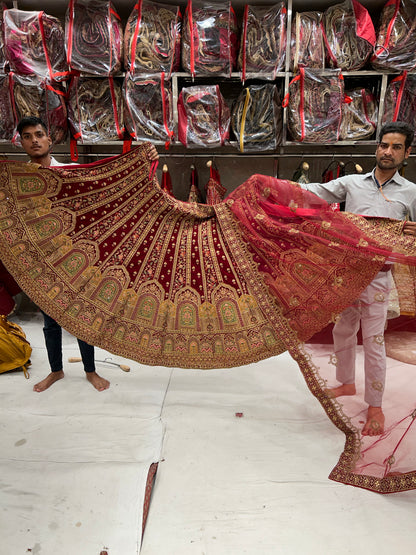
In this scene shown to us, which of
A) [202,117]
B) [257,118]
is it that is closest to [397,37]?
[257,118]

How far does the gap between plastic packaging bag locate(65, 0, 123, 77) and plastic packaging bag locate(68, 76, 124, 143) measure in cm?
12

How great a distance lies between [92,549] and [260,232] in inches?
52.4

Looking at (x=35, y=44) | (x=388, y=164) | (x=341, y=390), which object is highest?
(x=35, y=44)

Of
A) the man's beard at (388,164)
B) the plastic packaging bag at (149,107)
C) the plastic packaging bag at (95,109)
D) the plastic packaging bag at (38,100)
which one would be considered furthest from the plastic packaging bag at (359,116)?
→ the plastic packaging bag at (38,100)

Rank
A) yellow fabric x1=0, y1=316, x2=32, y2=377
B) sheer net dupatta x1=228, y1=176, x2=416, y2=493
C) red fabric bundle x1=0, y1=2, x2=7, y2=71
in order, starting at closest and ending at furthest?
sheer net dupatta x1=228, y1=176, x2=416, y2=493 < yellow fabric x1=0, y1=316, x2=32, y2=377 < red fabric bundle x1=0, y1=2, x2=7, y2=71

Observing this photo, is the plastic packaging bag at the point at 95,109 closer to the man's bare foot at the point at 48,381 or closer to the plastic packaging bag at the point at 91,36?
the plastic packaging bag at the point at 91,36

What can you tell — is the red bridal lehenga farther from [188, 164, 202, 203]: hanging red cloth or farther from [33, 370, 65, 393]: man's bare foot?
[188, 164, 202, 203]: hanging red cloth

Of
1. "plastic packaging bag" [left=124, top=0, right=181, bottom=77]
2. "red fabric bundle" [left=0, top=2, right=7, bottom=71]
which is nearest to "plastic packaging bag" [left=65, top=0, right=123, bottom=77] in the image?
"plastic packaging bag" [left=124, top=0, right=181, bottom=77]

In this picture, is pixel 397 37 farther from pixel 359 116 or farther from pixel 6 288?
pixel 6 288

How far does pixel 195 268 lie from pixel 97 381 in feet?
3.54

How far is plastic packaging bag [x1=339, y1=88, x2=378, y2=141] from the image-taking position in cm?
268

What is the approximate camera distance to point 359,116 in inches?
106

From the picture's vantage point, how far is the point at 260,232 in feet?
5.27

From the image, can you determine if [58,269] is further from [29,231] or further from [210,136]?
[210,136]
